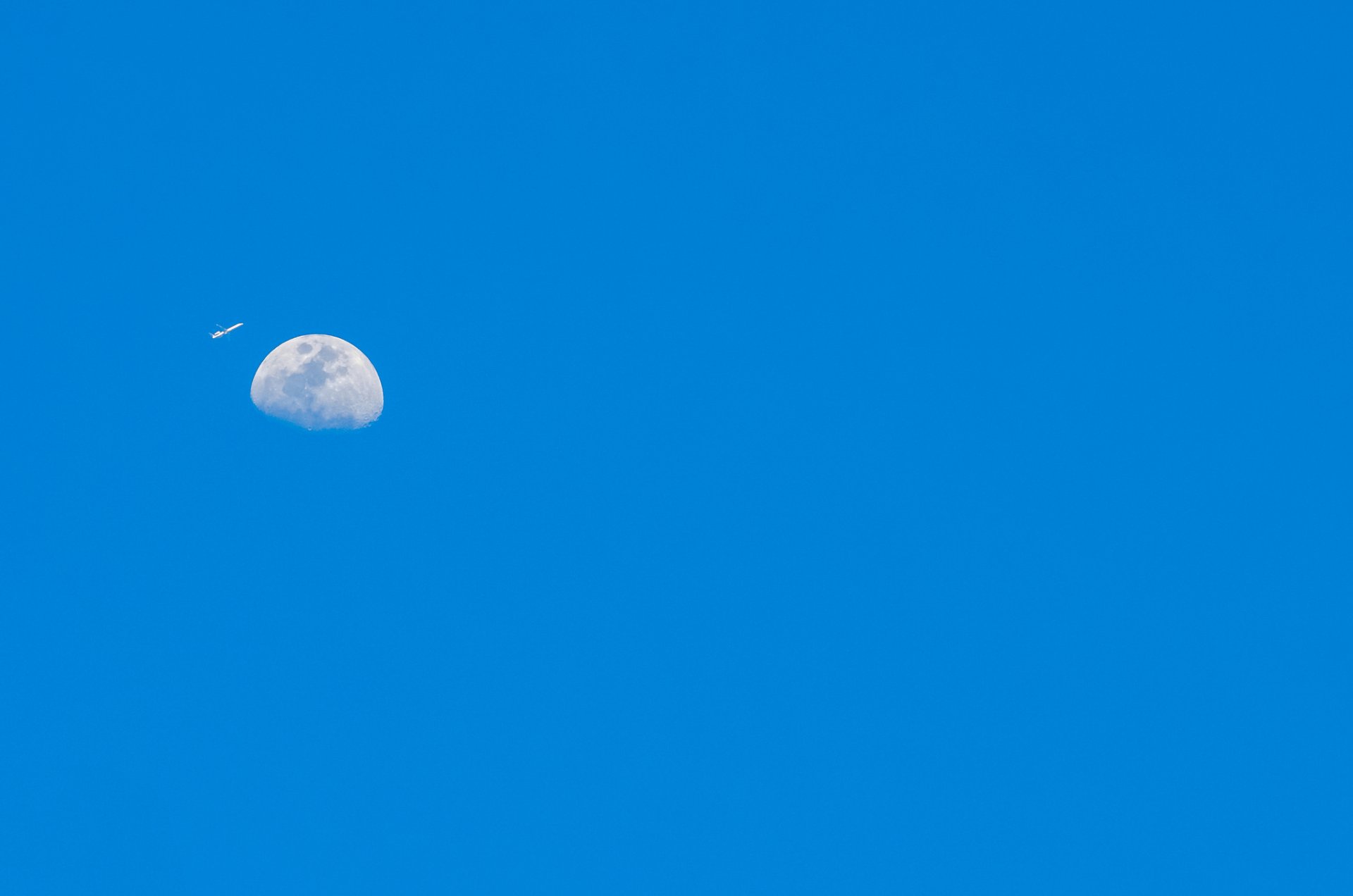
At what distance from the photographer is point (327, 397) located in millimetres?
61875

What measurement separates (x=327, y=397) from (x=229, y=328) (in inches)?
247

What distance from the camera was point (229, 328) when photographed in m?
64.0
